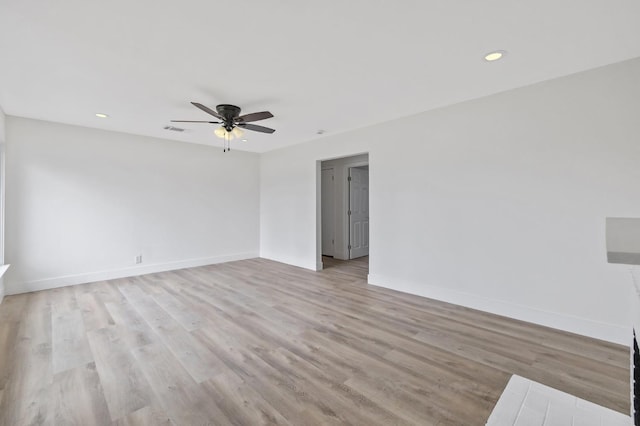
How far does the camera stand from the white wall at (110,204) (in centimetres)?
404

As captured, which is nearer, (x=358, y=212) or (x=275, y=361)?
(x=275, y=361)

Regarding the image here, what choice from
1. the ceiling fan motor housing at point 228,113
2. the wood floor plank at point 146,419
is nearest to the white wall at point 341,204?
the ceiling fan motor housing at point 228,113

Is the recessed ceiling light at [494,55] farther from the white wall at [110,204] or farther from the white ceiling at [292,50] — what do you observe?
the white wall at [110,204]

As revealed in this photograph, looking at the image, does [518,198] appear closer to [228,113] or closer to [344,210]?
[228,113]

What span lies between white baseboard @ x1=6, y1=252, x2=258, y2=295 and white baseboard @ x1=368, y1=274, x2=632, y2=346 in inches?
146

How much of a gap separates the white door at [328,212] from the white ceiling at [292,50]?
10.7ft

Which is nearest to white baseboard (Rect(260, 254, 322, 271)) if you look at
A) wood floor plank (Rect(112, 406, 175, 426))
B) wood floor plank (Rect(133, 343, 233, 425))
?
wood floor plank (Rect(133, 343, 233, 425))

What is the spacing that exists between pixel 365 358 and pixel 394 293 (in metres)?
1.80

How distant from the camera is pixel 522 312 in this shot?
302 centimetres

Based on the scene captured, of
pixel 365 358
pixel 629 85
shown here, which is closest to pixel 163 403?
pixel 365 358

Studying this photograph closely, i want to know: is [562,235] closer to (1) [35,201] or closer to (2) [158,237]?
(2) [158,237]

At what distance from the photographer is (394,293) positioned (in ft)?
13.1

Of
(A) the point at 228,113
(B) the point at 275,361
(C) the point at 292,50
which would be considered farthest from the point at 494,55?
(B) the point at 275,361

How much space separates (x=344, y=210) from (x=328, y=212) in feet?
1.76
